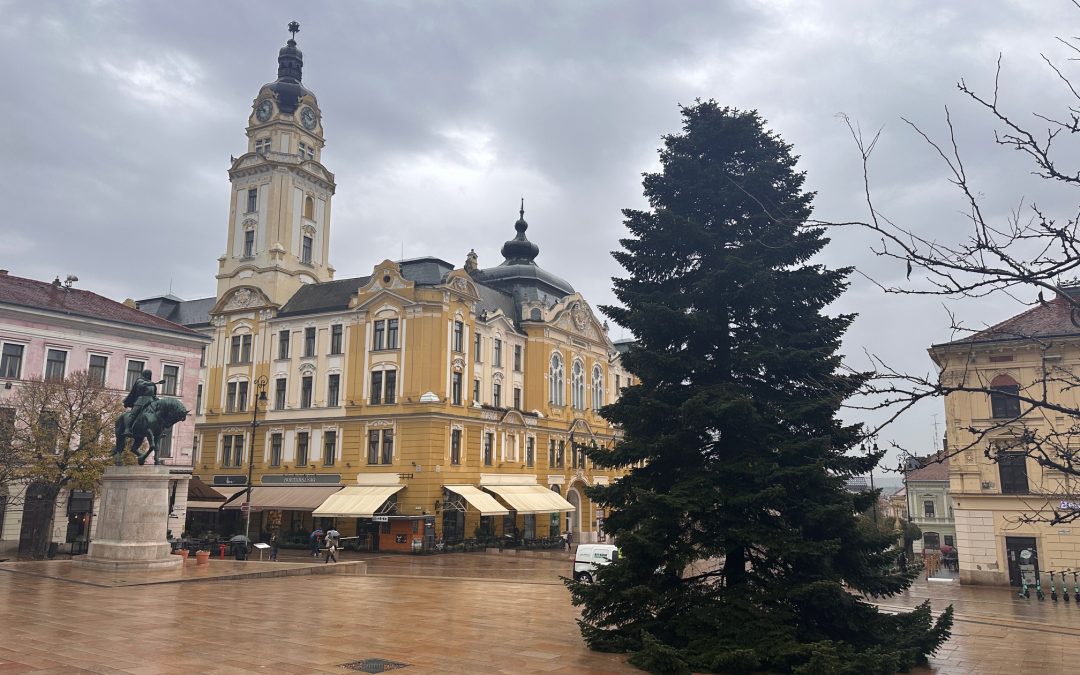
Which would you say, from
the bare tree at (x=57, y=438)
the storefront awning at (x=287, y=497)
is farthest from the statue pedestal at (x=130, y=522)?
the storefront awning at (x=287, y=497)

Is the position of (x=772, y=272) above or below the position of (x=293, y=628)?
above

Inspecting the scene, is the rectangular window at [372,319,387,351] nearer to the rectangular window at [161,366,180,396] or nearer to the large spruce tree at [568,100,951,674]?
the rectangular window at [161,366,180,396]

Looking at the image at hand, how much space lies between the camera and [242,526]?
161 feet

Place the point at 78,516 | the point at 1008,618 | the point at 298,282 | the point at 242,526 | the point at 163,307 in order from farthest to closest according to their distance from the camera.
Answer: the point at 163,307 → the point at 298,282 → the point at 242,526 → the point at 78,516 → the point at 1008,618

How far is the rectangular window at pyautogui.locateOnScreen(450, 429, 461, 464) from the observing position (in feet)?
151

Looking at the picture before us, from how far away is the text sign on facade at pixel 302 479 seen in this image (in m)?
47.6

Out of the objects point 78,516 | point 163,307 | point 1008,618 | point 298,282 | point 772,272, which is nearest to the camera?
point 772,272

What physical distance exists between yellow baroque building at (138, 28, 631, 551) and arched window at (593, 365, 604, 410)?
180 millimetres

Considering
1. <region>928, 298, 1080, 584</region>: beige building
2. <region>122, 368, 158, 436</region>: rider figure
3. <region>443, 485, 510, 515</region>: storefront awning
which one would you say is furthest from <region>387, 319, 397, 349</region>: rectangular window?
<region>928, 298, 1080, 584</region>: beige building

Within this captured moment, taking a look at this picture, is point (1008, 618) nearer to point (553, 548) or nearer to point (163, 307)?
point (553, 548)

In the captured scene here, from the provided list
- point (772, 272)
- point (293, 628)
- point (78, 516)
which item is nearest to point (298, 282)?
point (78, 516)

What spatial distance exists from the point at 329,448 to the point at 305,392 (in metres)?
4.25

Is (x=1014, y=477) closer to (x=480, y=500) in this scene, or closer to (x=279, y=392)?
(x=480, y=500)

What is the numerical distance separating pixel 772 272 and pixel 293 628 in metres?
11.9
